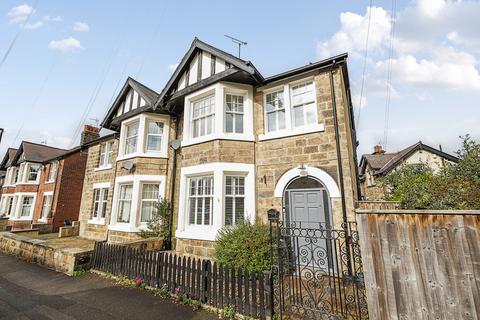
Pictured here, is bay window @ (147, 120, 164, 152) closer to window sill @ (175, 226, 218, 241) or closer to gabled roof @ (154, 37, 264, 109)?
gabled roof @ (154, 37, 264, 109)

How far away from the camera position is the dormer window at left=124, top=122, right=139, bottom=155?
39.1ft

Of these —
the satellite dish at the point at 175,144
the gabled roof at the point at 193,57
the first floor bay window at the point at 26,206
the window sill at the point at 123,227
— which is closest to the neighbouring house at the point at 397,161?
the gabled roof at the point at 193,57

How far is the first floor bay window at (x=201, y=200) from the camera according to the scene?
28.2 ft

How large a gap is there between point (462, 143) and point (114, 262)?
39.2 ft

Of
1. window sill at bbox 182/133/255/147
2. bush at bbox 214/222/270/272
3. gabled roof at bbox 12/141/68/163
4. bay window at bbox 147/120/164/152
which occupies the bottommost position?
bush at bbox 214/222/270/272

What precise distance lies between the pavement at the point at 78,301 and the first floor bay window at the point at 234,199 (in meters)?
3.40

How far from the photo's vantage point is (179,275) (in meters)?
5.63

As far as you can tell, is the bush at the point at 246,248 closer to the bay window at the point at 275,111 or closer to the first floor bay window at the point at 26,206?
the bay window at the point at 275,111

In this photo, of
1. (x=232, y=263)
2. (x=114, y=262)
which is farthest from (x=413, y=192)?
(x=114, y=262)

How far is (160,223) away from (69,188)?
13463mm

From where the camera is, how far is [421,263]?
11.0 feet

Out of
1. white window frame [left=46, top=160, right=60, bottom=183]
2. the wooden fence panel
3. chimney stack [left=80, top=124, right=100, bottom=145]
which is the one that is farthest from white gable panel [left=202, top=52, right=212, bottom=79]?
white window frame [left=46, top=160, right=60, bottom=183]

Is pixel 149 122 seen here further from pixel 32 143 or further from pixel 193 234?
pixel 32 143

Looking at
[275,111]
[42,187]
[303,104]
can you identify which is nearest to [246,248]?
[275,111]
